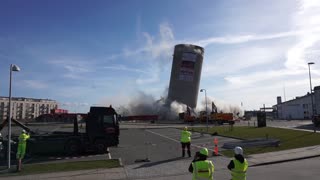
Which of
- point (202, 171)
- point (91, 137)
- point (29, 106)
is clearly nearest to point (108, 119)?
point (91, 137)

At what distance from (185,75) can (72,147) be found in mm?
65202

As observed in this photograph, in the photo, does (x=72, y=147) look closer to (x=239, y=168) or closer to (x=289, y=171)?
(x=289, y=171)

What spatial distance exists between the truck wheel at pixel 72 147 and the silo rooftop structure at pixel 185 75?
64604mm

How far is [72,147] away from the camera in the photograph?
76.1ft

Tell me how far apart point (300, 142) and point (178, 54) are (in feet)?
211

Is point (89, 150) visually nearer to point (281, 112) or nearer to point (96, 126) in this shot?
point (96, 126)

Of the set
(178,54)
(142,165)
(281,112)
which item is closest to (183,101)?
(178,54)

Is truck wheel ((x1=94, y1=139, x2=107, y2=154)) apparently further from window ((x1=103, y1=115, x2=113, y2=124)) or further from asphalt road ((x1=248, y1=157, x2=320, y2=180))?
asphalt road ((x1=248, y1=157, x2=320, y2=180))

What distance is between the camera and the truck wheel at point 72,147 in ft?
75.8

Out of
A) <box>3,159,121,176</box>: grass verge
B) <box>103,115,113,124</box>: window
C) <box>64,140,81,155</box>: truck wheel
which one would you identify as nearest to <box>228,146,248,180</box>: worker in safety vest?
<box>3,159,121,176</box>: grass verge

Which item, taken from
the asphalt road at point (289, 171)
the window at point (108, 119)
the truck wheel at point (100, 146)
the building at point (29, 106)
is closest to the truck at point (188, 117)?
the window at point (108, 119)

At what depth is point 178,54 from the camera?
88.2 metres

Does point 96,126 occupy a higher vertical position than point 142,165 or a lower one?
higher

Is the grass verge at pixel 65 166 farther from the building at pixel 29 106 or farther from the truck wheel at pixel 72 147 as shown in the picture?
the building at pixel 29 106
